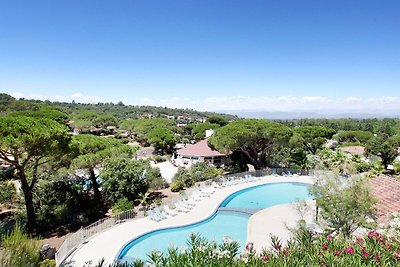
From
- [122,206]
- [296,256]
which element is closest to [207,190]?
[122,206]

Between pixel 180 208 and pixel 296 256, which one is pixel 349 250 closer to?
pixel 296 256

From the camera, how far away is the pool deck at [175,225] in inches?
437

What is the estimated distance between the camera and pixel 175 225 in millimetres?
14422

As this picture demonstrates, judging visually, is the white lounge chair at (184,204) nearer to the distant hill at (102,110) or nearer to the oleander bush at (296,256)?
the oleander bush at (296,256)

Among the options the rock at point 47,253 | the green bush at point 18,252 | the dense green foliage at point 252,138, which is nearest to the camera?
the green bush at point 18,252

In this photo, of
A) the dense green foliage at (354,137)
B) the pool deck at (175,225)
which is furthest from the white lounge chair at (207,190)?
the dense green foliage at (354,137)

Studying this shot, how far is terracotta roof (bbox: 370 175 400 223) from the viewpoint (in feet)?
38.7

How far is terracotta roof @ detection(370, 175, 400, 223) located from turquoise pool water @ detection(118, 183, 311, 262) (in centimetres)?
351

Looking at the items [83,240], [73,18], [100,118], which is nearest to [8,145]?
[83,240]

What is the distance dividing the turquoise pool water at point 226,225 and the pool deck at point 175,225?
0.32m

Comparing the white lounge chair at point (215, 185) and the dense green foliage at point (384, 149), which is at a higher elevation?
the dense green foliage at point (384, 149)

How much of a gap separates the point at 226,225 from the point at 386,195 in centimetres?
813

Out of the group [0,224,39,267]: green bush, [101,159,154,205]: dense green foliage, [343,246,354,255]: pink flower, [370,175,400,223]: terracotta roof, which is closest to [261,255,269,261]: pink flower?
[343,246,354,255]: pink flower

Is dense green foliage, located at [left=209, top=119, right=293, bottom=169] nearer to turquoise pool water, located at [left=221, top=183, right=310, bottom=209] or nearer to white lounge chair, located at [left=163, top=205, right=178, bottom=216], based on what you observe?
turquoise pool water, located at [left=221, top=183, right=310, bottom=209]
